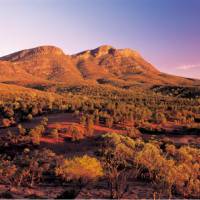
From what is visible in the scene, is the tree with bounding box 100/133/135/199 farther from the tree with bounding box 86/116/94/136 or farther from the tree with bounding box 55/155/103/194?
the tree with bounding box 86/116/94/136

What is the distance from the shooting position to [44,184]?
2703 cm

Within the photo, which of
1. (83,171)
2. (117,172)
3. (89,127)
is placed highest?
(89,127)

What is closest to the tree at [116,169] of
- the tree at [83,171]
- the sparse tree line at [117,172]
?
the sparse tree line at [117,172]

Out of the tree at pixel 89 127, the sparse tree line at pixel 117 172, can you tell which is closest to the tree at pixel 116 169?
the sparse tree line at pixel 117 172

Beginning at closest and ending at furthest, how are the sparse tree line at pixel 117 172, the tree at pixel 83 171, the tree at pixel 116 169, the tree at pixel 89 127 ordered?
1. the tree at pixel 116 169
2. the sparse tree line at pixel 117 172
3. the tree at pixel 83 171
4. the tree at pixel 89 127

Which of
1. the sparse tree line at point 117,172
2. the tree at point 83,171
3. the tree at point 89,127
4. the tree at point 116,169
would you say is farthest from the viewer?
the tree at point 89,127

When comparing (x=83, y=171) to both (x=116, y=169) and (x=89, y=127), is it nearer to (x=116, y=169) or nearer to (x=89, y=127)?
(x=116, y=169)

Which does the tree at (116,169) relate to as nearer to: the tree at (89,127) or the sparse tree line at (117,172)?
the sparse tree line at (117,172)

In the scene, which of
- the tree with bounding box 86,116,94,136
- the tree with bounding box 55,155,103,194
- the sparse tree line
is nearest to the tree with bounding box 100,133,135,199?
the sparse tree line

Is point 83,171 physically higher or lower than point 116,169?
lower

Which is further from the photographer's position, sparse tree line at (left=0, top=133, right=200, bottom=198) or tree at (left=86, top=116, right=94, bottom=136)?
tree at (left=86, top=116, right=94, bottom=136)

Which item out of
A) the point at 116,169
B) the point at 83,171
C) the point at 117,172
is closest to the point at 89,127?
the point at 117,172

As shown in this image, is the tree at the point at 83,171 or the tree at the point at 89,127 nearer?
the tree at the point at 83,171

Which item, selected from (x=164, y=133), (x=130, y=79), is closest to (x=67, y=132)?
(x=164, y=133)
